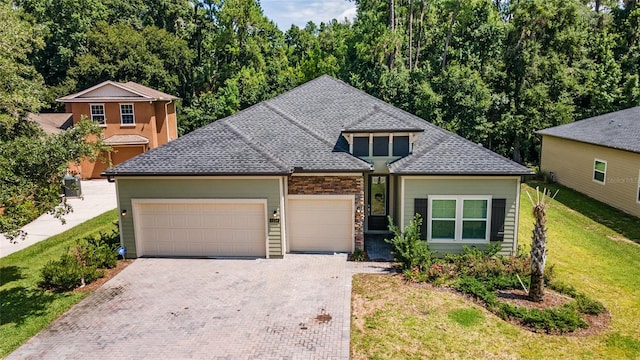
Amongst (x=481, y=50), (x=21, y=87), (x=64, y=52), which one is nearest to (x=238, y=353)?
(x=21, y=87)

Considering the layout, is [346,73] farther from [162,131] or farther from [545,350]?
[545,350]

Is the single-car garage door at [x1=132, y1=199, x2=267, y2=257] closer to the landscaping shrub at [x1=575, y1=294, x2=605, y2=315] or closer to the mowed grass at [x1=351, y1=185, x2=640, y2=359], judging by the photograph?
the mowed grass at [x1=351, y1=185, x2=640, y2=359]

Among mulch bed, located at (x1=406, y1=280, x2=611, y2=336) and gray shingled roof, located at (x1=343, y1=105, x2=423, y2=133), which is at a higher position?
gray shingled roof, located at (x1=343, y1=105, x2=423, y2=133)

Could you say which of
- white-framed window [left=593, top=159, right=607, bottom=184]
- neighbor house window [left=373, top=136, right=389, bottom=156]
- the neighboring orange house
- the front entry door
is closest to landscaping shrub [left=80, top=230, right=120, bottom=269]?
the front entry door

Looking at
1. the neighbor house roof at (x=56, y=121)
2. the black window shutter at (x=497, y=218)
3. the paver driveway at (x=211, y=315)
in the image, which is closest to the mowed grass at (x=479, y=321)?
the paver driveway at (x=211, y=315)

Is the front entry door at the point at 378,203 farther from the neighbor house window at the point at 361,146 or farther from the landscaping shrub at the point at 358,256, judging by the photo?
the landscaping shrub at the point at 358,256
